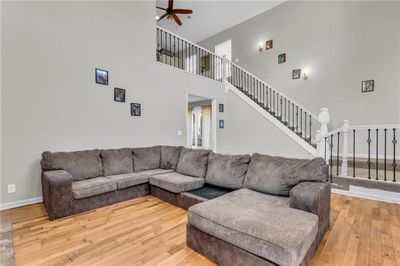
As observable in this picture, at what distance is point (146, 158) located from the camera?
158 inches

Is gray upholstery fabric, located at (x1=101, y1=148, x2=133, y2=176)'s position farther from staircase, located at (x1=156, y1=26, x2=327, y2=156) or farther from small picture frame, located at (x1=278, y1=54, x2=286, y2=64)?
small picture frame, located at (x1=278, y1=54, x2=286, y2=64)

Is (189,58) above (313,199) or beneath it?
above

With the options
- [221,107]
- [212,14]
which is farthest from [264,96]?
[212,14]

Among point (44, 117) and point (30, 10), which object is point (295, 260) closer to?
point (44, 117)

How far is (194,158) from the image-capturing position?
11.2ft

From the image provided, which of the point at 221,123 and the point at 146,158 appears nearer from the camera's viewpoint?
the point at 146,158

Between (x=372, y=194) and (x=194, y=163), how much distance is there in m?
3.06

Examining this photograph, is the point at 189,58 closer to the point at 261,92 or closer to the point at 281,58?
the point at 261,92

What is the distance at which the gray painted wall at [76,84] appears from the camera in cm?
303

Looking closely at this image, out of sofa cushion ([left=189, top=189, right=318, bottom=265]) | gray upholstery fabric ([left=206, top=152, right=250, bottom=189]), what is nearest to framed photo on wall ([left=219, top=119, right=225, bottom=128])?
gray upholstery fabric ([left=206, top=152, right=250, bottom=189])

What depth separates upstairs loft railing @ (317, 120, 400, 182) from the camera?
3371mm

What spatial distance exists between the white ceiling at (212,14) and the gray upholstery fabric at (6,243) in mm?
6770

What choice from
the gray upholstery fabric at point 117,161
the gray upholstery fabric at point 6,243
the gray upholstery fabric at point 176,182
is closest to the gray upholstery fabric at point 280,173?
the gray upholstery fabric at point 176,182

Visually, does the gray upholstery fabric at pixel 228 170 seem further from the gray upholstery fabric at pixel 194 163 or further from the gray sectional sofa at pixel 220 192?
the gray upholstery fabric at pixel 194 163
